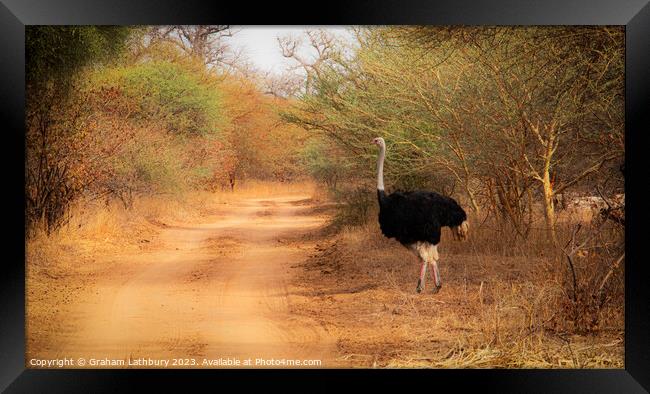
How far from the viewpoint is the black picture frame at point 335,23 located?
4766mm

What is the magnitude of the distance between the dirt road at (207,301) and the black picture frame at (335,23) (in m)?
0.42

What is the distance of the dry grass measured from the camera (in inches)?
211

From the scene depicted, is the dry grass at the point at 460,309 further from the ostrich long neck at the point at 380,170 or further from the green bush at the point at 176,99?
the green bush at the point at 176,99

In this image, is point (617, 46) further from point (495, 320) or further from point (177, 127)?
point (177, 127)

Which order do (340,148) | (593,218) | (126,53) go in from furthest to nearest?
(340,148)
(126,53)
(593,218)

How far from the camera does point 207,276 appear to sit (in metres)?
6.28

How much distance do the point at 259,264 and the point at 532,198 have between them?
2300 millimetres

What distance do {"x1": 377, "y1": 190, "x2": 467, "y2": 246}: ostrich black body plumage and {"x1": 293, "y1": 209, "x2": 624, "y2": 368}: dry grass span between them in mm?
298

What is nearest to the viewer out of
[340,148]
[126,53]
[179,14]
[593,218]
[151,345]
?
[179,14]

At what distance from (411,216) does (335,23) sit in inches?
69.4

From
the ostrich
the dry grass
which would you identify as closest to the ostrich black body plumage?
the ostrich

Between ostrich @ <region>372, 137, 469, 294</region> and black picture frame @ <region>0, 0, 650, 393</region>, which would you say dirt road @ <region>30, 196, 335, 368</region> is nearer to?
black picture frame @ <region>0, 0, 650, 393</region>

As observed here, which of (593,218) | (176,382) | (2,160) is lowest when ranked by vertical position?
(176,382)

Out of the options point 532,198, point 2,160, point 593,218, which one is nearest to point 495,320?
point 593,218
